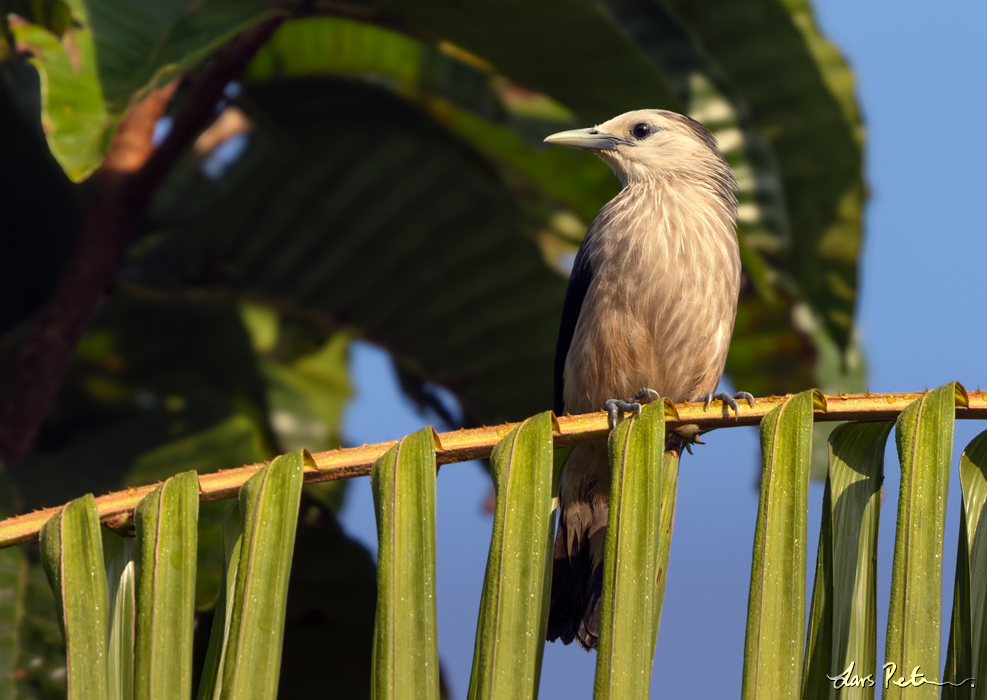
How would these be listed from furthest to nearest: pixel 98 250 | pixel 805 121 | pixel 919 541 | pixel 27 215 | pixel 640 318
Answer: pixel 27 215 → pixel 805 121 → pixel 98 250 → pixel 640 318 → pixel 919 541

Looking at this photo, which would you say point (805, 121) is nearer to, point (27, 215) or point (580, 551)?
point (580, 551)

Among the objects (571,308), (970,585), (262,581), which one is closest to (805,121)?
(571,308)

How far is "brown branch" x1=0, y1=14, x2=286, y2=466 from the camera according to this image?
12.2ft

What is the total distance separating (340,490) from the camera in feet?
17.7

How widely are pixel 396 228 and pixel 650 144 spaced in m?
1.42

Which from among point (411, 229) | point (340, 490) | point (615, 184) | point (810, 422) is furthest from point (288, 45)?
point (810, 422)

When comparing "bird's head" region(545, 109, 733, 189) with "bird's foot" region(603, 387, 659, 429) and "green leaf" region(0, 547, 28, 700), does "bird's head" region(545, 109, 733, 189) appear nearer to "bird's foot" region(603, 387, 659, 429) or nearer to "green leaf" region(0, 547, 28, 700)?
"bird's foot" region(603, 387, 659, 429)

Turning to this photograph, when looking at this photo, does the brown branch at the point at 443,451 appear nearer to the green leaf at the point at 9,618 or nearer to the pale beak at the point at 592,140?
the green leaf at the point at 9,618

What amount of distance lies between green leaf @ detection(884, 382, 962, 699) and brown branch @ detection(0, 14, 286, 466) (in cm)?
267

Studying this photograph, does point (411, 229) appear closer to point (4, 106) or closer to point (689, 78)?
point (689, 78)

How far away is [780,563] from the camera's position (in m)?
1.84

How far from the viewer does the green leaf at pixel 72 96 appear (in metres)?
2.70

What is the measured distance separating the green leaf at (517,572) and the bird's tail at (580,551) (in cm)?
81

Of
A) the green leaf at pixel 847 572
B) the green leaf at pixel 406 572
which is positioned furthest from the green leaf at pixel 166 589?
the green leaf at pixel 847 572
